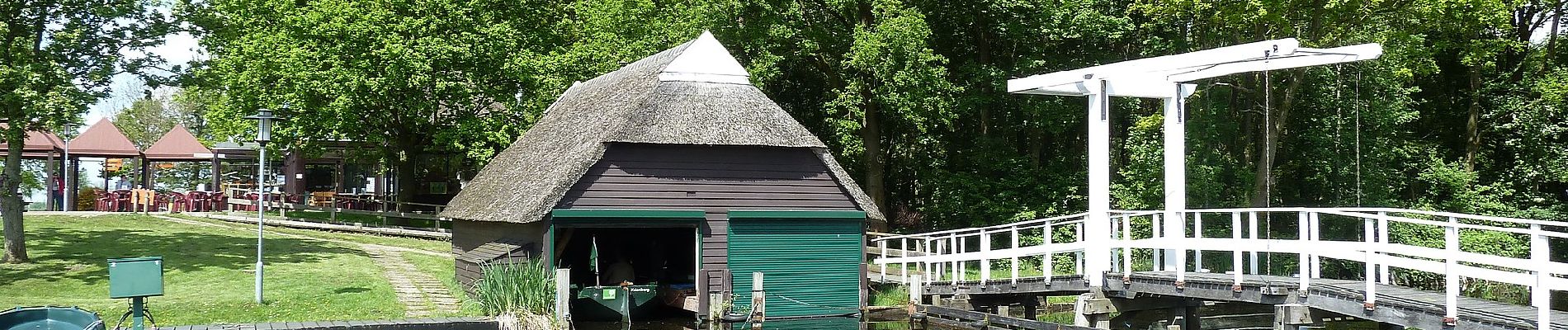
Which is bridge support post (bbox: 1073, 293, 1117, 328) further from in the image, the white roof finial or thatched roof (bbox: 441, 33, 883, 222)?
the white roof finial

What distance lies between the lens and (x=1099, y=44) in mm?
36031

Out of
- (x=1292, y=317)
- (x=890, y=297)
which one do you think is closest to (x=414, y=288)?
(x=890, y=297)

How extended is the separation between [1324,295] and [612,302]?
1217 centimetres

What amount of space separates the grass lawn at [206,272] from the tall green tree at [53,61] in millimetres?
1970

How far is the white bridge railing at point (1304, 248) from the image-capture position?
1186 cm

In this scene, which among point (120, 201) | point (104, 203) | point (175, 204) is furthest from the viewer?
point (175, 204)

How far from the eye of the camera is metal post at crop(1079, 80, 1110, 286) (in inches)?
A: 711

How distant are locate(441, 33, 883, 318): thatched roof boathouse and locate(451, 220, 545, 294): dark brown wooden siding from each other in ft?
0.15

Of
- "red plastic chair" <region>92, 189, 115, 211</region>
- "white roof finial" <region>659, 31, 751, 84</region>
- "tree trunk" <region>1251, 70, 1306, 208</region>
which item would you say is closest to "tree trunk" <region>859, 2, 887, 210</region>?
"tree trunk" <region>1251, 70, 1306, 208</region>

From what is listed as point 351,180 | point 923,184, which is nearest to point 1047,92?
point 923,184

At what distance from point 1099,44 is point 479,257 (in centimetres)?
1989

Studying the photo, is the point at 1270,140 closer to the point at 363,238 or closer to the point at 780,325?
the point at 780,325

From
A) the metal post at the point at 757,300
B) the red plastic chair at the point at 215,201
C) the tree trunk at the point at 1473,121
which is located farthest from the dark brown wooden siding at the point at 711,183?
the red plastic chair at the point at 215,201

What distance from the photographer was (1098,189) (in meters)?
18.5
